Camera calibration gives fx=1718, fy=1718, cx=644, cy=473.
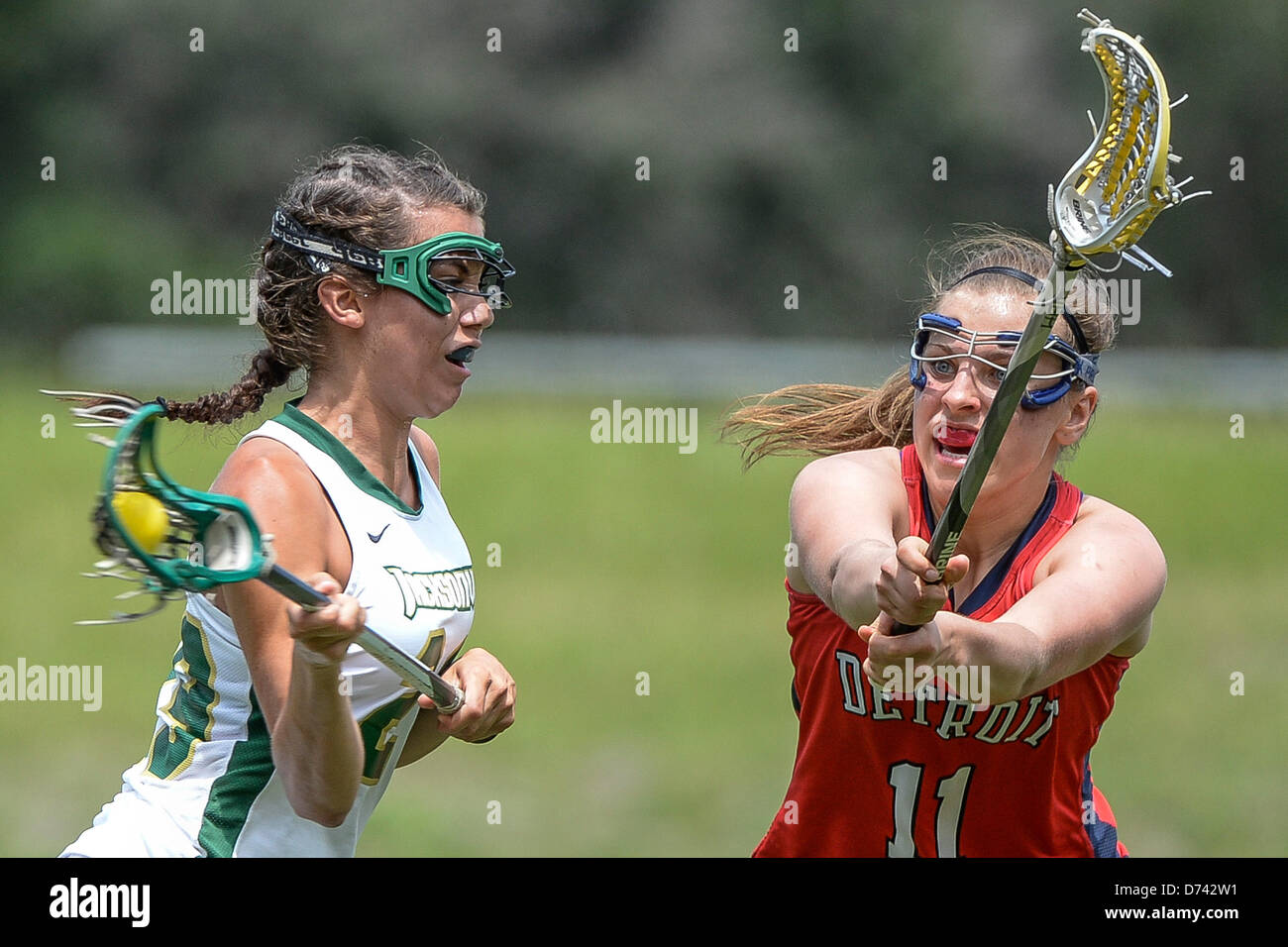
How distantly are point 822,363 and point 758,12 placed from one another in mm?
10971

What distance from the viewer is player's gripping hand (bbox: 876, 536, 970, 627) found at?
132 inches

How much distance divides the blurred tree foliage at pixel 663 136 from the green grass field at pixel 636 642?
6.90 meters

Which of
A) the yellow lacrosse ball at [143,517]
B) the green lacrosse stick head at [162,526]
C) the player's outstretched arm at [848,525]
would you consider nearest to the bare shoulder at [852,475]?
the player's outstretched arm at [848,525]

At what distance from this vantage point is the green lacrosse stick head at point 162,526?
3.17 metres

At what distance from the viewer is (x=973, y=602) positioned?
4.04 metres

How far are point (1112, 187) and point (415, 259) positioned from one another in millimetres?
1652

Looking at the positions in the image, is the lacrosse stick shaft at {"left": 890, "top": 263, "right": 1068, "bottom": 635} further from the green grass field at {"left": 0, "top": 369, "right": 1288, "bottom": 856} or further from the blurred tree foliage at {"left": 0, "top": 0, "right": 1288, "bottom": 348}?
the blurred tree foliage at {"left": 0, "top": 0, "right": 1288, "bottom": 348}

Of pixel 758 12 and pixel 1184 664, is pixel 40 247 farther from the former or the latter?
pixel 1184 664

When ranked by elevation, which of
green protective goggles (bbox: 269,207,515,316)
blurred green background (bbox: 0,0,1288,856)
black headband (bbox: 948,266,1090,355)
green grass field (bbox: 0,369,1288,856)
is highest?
blurred green background (bbox: 0,0,1288,856)

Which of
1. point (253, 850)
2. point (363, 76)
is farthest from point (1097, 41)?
point (363, 76)

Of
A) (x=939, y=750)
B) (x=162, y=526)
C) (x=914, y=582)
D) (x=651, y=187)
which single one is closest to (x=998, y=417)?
(x=914, y=582)

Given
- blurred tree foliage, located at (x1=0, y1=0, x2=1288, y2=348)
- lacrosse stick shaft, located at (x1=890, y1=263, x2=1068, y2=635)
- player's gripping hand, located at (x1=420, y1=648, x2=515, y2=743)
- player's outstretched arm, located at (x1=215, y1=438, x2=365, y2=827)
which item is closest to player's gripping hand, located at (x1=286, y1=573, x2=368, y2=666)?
player's outstretched arm, located at (x1=215, y1=438, x2=365, y2=827)

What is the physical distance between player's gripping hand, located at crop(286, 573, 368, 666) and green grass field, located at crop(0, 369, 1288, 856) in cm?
106

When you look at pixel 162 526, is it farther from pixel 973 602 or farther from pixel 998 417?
pixel 973 602
